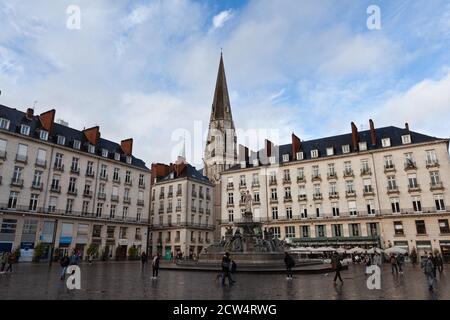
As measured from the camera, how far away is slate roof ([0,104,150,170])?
4191 cm

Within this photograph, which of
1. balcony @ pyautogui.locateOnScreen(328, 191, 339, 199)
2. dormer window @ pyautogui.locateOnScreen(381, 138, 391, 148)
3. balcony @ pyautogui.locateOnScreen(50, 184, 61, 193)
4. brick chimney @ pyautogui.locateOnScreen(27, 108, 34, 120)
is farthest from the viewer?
balcony @ pyautogui.locateOnScreen(328, 191, 339, 199)

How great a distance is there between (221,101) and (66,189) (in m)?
68.6

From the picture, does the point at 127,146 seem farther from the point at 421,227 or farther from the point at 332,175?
the point at 421,227

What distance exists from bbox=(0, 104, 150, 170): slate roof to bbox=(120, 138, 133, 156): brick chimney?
0.67 m

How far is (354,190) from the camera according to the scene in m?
47.3

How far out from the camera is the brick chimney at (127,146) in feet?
186

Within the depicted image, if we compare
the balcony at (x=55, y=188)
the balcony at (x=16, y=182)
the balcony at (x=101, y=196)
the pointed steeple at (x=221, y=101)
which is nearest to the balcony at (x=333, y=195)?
the balcony at (x=101, y=196)

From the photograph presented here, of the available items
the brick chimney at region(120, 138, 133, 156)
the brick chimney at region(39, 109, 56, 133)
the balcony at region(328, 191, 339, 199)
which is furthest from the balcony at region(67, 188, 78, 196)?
the balcony at region(328, 191, 339, 199)

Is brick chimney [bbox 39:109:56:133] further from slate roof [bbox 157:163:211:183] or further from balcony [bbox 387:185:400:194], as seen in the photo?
balcony [bbox 387:185:400:194]

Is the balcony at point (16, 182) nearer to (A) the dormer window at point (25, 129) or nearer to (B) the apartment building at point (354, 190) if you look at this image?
(A) the dormer window at point (25, 129)

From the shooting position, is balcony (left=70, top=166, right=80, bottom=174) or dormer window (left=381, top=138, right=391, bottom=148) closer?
balcony (left=70, top=166, right=80, bottom=174)

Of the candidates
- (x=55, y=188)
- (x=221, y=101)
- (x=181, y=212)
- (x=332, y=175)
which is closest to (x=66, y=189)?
(x=55, y=188)
